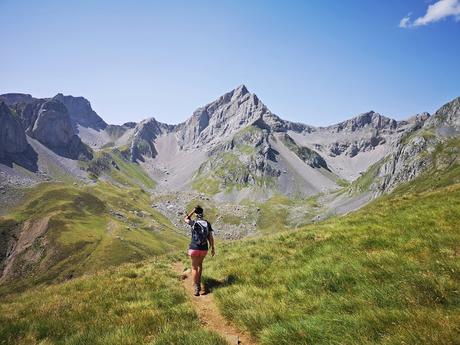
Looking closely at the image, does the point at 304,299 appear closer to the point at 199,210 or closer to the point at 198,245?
the point at 198,245

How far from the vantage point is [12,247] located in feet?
639

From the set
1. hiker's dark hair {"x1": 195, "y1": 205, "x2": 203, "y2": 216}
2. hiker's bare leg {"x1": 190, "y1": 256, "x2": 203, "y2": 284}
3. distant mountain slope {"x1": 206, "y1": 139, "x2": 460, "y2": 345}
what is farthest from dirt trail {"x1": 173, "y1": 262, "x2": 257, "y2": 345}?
hiker's dark hair {"x1": 195, "y1": 205, "x2": 203, "y2": 216}

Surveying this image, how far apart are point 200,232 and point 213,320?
5.25 metres

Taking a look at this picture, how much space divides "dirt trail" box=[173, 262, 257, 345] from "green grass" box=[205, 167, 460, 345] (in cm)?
24

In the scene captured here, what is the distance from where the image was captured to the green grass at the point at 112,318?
8930 mm

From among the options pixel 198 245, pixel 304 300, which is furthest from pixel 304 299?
pixel 198 245

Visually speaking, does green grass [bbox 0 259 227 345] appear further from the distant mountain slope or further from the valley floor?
the distant mountain slope

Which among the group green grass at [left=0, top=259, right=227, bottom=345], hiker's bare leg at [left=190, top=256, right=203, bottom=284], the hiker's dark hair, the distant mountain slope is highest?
the hiker's dark hair

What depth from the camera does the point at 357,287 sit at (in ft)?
32.5

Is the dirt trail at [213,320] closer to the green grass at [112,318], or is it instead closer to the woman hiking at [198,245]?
the green grass at [112,318]

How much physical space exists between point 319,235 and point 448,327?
45.2ft

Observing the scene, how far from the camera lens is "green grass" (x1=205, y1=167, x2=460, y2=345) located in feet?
23.2

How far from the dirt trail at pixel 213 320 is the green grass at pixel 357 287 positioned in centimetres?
24

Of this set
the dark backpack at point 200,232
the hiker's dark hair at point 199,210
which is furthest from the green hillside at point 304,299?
the hiker's dark hair at point 199,210
